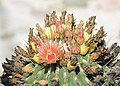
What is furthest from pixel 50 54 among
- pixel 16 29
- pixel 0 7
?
pixel 0 7

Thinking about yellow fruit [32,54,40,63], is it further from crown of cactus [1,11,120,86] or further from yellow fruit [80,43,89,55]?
yellow fruit [80,43,89,55]

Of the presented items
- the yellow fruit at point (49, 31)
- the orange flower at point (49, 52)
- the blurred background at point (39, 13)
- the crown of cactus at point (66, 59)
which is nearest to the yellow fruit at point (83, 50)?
the crown of cactus at point (66, 59)

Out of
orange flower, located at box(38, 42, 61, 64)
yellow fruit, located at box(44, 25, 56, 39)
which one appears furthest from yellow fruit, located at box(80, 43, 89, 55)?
yellow fruit, located at box(44, 25, 56, 39)

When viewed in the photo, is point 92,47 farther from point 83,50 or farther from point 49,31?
point 49,31

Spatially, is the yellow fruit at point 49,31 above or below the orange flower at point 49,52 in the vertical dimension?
above

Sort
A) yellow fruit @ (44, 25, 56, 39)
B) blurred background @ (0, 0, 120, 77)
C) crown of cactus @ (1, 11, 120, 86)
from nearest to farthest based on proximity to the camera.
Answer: crown of cactus @ (1, 11, 120, 86) < yellow fruit @ (44, 25, 56, 39) < blurred background @ (0, 0, 120, 77)

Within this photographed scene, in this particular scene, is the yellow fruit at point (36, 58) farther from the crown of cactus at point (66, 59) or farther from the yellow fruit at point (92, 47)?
the yellow fruit at point (92, 47)

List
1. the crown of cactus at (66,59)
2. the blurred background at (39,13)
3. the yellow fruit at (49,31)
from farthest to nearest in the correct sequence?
1. the blurred background at (39,13)
2. the yellow fruit at (49,31)
3. the crown of cactus at (66,59)
